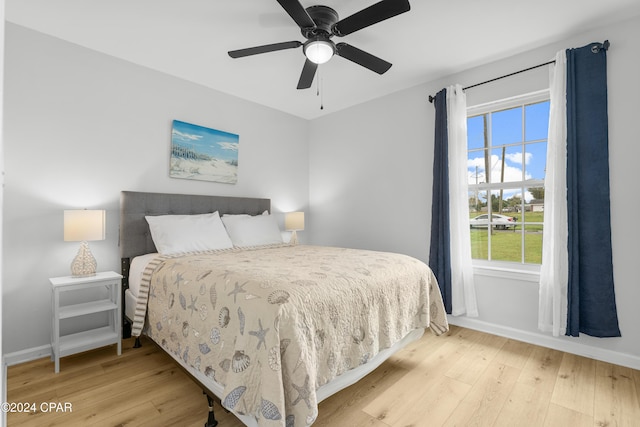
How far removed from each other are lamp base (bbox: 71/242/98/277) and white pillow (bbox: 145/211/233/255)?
0.48 meters

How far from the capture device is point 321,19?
216 cm

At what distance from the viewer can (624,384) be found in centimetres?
212

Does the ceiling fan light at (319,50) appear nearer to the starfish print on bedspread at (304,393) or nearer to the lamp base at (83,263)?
the starfish print on bedspread at (304,393)

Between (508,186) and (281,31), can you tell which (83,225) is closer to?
(281,31)

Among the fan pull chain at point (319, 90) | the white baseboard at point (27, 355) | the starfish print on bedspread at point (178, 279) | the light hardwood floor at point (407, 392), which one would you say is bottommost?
the light hardwood floor at point (407, 392)

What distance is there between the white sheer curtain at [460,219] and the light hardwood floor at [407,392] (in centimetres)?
57

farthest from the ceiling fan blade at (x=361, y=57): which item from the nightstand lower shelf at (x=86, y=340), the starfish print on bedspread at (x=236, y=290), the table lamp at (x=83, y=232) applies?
the nightstand lower shelf at (x=86, y=340)

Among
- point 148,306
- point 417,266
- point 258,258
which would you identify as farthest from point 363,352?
point 148,306

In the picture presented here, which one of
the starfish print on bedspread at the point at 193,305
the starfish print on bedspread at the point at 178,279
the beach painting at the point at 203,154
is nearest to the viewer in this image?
the starfish print on bedspread at the point at 193,305

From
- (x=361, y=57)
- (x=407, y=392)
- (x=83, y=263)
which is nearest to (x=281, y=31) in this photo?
(x=361, y=57)

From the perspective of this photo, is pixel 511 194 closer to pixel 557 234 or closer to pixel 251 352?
pixel 557 234

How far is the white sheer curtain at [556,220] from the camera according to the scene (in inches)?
99.7

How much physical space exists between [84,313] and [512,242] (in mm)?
3716

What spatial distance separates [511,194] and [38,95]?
167 inches
